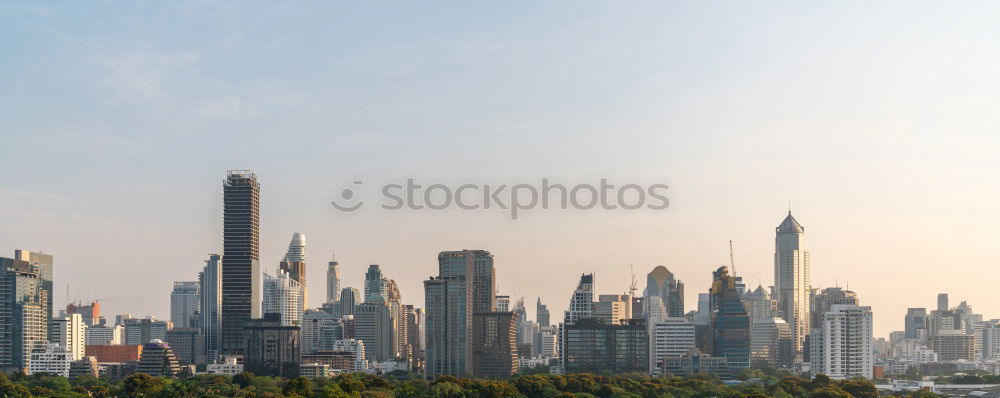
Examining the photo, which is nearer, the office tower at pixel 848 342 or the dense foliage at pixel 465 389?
the dense foliage at pixel 465 389

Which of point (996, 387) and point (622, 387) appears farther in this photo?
point (996, 387)

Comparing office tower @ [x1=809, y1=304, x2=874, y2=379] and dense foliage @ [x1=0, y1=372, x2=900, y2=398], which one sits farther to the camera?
office tower @ [x1=809, y1=304, x2=874, y2=379]

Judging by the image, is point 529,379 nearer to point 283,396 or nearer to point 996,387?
point 283,396

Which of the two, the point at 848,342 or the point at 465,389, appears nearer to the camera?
the point at 465,389

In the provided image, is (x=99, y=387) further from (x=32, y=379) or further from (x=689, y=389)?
(x=689, y=389)

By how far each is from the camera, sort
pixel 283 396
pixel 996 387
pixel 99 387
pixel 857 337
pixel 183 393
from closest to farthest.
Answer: pixel 283 396
pixel 183 393
pixel 99 387
pixel 996 387
pixel 857 337

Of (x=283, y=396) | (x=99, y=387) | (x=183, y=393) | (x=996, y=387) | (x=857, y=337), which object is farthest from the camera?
(x=857, y=337)

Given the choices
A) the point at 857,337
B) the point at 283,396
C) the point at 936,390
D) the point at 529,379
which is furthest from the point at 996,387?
the point at 283,396

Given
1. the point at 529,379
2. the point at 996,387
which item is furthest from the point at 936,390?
the point at 529,379

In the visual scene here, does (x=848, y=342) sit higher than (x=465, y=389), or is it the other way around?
(x=848, y=342)
